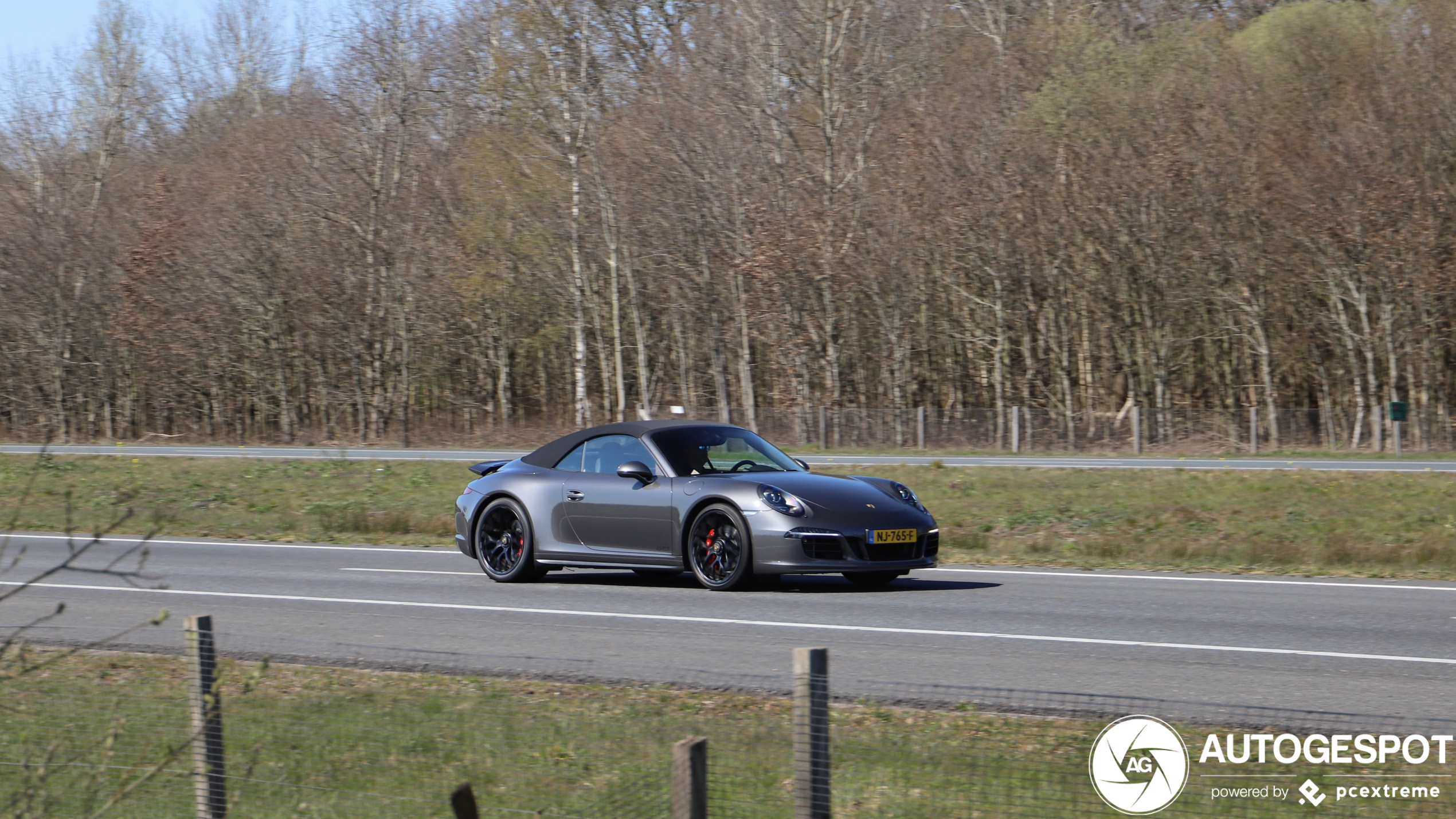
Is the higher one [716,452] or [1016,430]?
[1016,430]

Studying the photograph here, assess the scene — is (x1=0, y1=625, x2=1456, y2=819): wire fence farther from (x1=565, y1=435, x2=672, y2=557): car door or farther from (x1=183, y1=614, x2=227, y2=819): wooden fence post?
(x1=565, y1=435, x2=672, y2=557): car door

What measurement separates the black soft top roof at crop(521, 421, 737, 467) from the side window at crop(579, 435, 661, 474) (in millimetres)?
56

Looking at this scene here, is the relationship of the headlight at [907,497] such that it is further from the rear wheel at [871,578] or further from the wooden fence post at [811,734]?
the wooden fence post at [811,734]

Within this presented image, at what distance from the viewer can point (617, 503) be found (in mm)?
12969

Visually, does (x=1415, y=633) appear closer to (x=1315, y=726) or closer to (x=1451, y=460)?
(x=1315, y=726)

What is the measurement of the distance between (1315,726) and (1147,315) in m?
32.1

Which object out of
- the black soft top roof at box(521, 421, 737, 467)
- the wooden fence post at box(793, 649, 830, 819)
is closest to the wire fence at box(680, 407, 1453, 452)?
the black soft top roof at box(521, 421, 737, 467)

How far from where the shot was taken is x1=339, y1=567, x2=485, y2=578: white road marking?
48.8 feet

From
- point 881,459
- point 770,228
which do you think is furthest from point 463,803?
point 770,228

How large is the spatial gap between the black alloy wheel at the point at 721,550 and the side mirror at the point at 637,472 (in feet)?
2.04

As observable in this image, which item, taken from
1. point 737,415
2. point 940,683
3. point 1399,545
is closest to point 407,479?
point 737,415

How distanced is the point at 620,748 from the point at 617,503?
718cm

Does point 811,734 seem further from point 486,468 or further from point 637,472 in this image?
point 486,468

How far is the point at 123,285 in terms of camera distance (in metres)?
49.4
